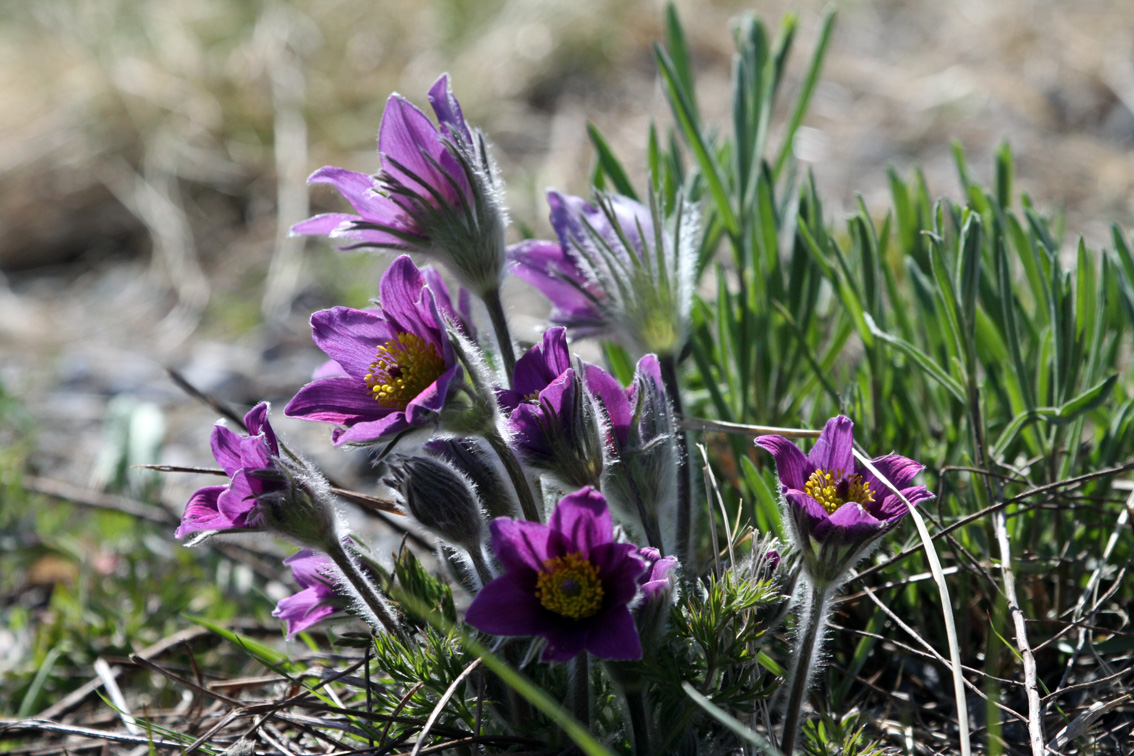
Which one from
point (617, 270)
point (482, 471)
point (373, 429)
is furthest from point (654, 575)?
point (617, 270)

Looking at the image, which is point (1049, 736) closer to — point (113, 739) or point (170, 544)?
Result: point (113, 739)

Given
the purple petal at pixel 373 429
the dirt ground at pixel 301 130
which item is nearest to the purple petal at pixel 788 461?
the purple petal at pixel 373 429

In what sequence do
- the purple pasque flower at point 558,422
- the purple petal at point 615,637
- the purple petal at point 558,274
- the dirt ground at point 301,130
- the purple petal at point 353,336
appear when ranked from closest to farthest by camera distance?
the purple petal at point 615,637 → the purple pasque flower at point 558,422 → the purple petal at point 353,336 → the purple petal at point 558,274 → the dirt ground at point 301,130

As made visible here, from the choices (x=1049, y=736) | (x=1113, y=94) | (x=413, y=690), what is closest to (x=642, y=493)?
(x=413, y=690)

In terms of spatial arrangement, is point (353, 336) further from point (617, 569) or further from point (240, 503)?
point (617, 569)

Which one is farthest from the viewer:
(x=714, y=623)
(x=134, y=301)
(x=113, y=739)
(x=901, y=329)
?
(x=134, y=301)

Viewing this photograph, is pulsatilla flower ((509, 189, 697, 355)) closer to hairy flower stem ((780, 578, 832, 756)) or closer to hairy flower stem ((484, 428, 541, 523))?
hairy flower stem ((484, 428, 541, 523))

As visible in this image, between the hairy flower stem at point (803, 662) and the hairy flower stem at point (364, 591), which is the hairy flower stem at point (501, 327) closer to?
the hairy flower stem at point (364, 591)
